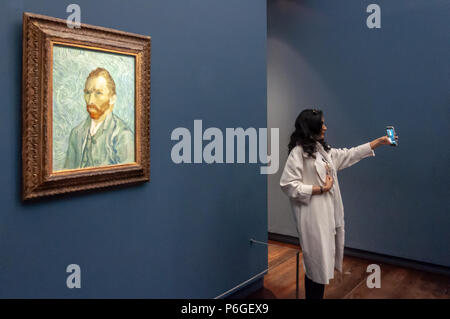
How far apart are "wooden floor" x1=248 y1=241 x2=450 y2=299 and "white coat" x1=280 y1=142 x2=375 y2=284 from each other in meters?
0.64

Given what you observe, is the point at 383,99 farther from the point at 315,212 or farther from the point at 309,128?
the point at 315,212

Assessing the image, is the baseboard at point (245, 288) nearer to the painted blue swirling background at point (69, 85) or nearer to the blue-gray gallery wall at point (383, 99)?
the blue-gray gallery wall at point (383, 99)

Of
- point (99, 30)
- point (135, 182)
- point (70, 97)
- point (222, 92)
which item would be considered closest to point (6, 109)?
point (70, 97)

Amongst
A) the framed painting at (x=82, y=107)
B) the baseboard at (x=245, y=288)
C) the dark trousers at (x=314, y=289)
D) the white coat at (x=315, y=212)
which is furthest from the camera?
the baseboard at (x=245, y=288)

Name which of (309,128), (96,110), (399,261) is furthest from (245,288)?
(96,110)

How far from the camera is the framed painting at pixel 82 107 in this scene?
1.43 metres

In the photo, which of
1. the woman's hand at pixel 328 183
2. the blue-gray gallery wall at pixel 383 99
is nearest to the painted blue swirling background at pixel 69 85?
the woman's hand at pixel 328 183

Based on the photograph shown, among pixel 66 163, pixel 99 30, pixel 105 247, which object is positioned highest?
pixel 99 30

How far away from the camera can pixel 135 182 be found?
1871 millimetres

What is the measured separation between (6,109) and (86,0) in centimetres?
62

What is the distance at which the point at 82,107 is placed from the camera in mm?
1594

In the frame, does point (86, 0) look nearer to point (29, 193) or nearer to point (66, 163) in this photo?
point (66, 163)

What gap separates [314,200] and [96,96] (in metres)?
1.40

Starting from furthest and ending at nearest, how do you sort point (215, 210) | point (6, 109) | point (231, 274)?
point (231, 274) < point (215, 210) < point (6, 109)
